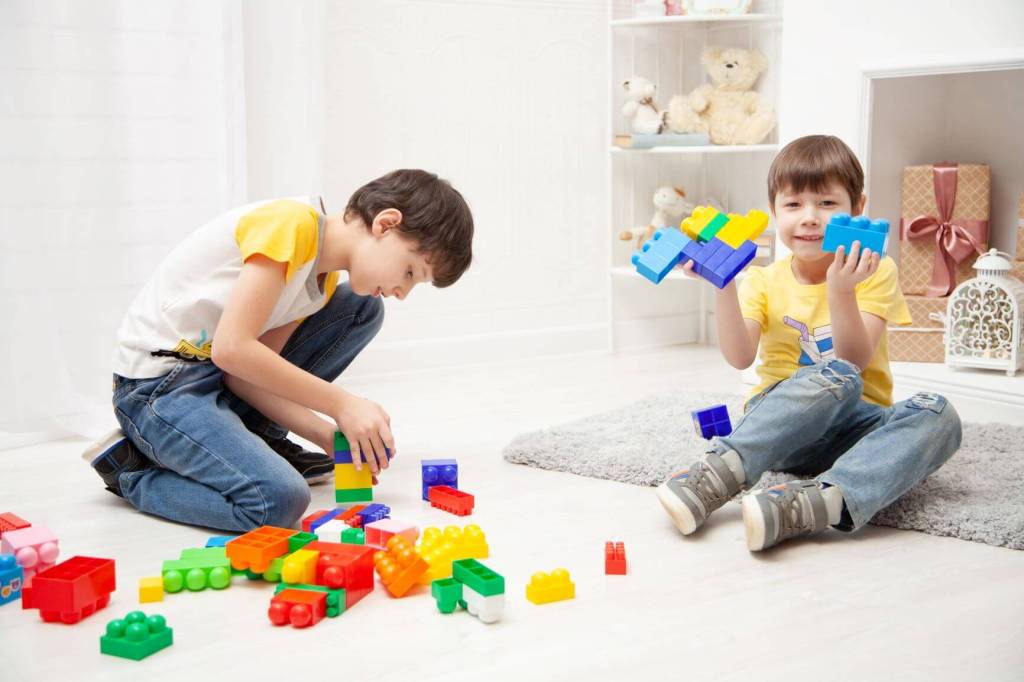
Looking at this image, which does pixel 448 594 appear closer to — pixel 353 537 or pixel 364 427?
pixel 353 537

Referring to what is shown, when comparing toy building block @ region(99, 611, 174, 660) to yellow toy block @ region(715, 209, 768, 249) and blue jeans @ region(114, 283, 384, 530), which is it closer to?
blue jeans @ region(114, 283, 384, 530)

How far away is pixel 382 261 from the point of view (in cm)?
150

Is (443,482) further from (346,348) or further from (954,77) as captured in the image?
(954,77)

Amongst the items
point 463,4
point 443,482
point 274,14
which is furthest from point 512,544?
point 463,4

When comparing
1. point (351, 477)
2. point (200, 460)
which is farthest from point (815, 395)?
point (200, 460)

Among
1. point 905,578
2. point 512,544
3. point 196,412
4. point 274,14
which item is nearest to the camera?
point 905,578

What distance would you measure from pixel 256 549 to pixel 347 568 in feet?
0.42

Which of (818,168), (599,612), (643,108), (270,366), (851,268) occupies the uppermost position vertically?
(643,108)

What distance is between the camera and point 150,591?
1.22 m

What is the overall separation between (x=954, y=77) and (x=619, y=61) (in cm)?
88

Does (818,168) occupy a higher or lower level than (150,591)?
higher

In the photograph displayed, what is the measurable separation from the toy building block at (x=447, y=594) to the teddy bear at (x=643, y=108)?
6.24 ft

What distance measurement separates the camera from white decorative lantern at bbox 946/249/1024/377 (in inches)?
93.8

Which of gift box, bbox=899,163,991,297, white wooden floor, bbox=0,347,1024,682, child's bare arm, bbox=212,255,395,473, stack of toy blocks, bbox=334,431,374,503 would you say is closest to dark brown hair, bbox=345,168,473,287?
child's bare arm, bbox=212,255,395,473
